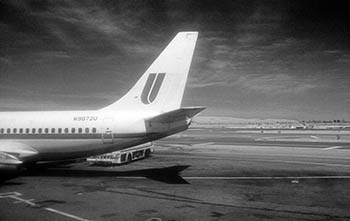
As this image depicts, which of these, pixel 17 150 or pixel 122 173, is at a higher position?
pixel 17 150

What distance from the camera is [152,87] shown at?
22.9 m

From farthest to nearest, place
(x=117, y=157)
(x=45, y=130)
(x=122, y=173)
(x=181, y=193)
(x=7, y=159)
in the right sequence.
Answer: (x=117, y=157)
(x=122, y=173)
(x=45, y=130)
(x=7, y=159)
(x=181, y=193)

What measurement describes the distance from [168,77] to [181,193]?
8835 mm

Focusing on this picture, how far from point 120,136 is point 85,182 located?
405 centimetres

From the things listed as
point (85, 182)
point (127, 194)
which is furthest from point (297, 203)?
point (85, 182)

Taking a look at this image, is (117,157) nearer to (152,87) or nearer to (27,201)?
(152,87)

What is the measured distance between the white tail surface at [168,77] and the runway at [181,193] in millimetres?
5727

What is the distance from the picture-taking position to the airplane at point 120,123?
21984 mm

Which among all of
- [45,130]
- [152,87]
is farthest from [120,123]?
[45,130]

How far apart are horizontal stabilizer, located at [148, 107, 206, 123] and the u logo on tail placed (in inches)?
86.1

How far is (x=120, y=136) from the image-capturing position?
871 inches

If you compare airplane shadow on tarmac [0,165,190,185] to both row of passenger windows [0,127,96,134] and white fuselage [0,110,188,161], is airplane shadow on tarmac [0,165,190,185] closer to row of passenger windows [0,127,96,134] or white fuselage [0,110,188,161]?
white fuselage [0,110,188,161]

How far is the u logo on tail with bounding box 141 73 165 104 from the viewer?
22.7 metres

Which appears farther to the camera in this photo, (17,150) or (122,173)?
(122,173)
